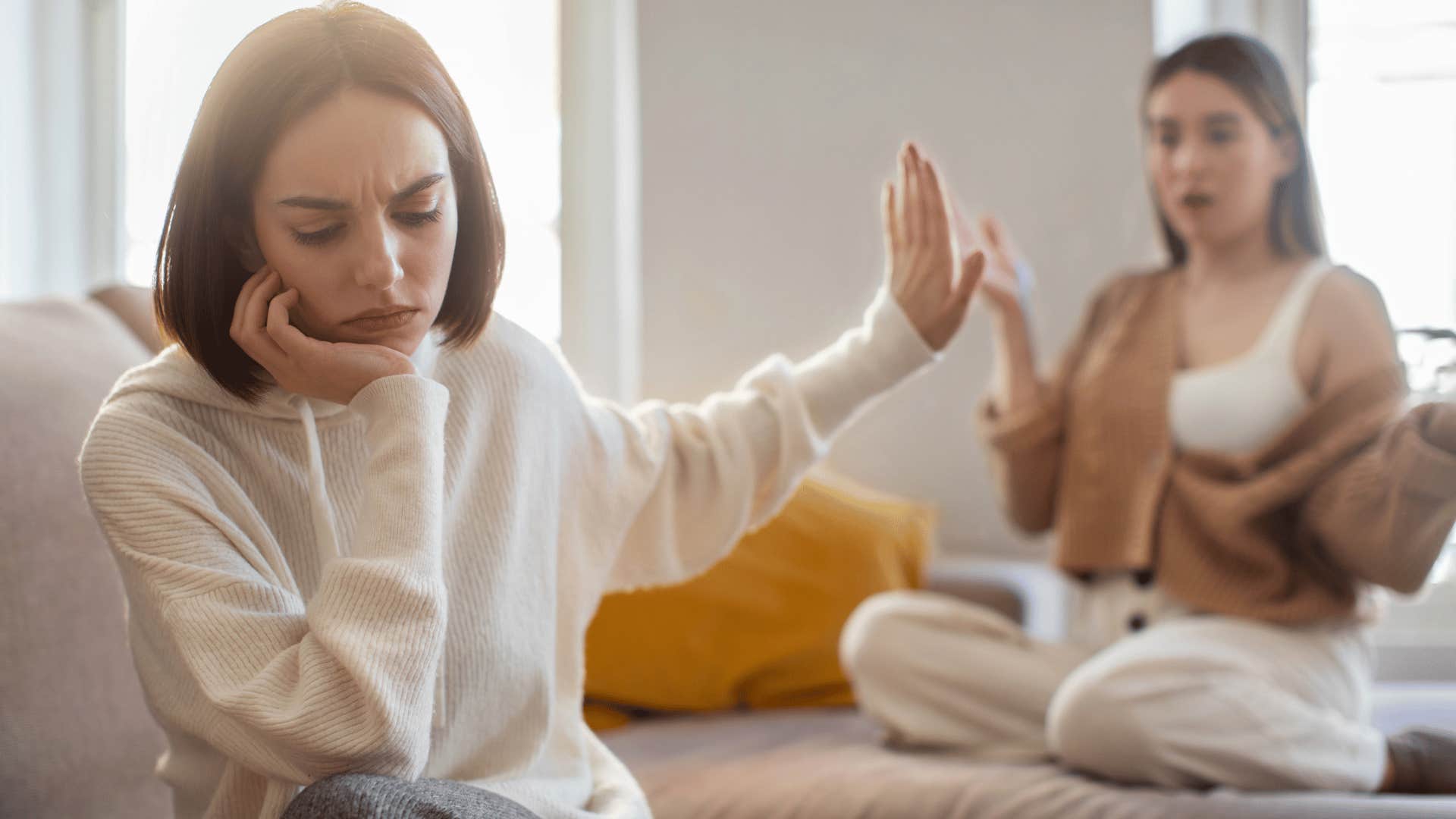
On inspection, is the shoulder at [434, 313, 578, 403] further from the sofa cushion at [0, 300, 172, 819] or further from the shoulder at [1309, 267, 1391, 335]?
the shoulder at [1309, 267, 1391, 335]

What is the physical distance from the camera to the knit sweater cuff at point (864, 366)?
1.09 meters

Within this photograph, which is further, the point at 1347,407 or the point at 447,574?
the point at 1347,407

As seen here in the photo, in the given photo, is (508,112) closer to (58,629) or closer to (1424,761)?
(58,629)

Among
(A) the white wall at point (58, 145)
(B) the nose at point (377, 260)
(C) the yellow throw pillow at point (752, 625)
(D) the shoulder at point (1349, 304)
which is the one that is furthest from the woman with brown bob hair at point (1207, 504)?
(A) the white wall at point (58, 145)

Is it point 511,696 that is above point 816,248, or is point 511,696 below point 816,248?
below

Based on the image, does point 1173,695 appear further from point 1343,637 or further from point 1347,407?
point 1347,407

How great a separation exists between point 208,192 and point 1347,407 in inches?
54.4

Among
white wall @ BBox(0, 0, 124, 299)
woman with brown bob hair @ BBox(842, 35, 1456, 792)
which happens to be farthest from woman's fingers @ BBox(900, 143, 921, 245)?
white wall @ BBox(0, 0, 124, 299)

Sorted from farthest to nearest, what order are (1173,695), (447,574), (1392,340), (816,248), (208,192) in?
(816,248) < (1392,340) < (1173,695) < (447,574) < (208,192)

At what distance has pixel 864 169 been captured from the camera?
2.66 metres

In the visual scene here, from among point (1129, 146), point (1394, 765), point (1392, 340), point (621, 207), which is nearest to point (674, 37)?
point (621, 207)

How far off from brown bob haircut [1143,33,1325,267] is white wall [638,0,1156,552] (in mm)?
670

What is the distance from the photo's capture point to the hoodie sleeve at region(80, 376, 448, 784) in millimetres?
745

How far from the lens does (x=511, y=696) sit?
929 mm
